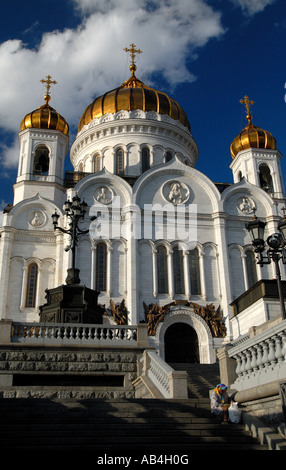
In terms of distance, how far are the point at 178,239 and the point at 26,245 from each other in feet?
27.5

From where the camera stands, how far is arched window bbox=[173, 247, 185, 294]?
25.5 meters

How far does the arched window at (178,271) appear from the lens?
2548 cm

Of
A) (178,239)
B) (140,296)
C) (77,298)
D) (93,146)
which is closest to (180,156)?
(93,146)

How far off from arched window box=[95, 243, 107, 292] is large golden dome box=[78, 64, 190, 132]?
13.0 metres

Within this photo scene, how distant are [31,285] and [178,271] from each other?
25.9 feet

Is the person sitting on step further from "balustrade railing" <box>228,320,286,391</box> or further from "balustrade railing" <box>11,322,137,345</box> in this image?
"balustrade railing" <box>11,322,137,345</box>

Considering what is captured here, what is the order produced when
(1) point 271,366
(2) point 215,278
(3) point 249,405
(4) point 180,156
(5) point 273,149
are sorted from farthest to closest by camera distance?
(4) point 180,156
(5) point 273,149
(2) point 215,278
(3) point 249,405
(1) point 271,366

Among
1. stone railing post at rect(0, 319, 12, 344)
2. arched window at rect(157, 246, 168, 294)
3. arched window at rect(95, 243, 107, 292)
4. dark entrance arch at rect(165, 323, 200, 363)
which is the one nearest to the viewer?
stone railing post at rect(0, 319, 12, 344)

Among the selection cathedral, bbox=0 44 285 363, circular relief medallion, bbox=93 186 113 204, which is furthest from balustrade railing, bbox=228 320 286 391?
circular relief medallion, bbox=93 186 113 204

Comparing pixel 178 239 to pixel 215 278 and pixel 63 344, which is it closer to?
pixel 215 278

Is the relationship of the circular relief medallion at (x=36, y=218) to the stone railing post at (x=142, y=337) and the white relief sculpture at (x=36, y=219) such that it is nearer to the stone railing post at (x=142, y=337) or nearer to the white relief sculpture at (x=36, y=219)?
the white relief sculpture at (x=36, y=219)

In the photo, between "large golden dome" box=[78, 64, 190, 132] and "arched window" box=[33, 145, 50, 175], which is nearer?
"arched window" box=[33, 145, 50, 175]

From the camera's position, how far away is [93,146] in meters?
35.1

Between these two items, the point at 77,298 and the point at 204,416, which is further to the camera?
the point at 77,298
